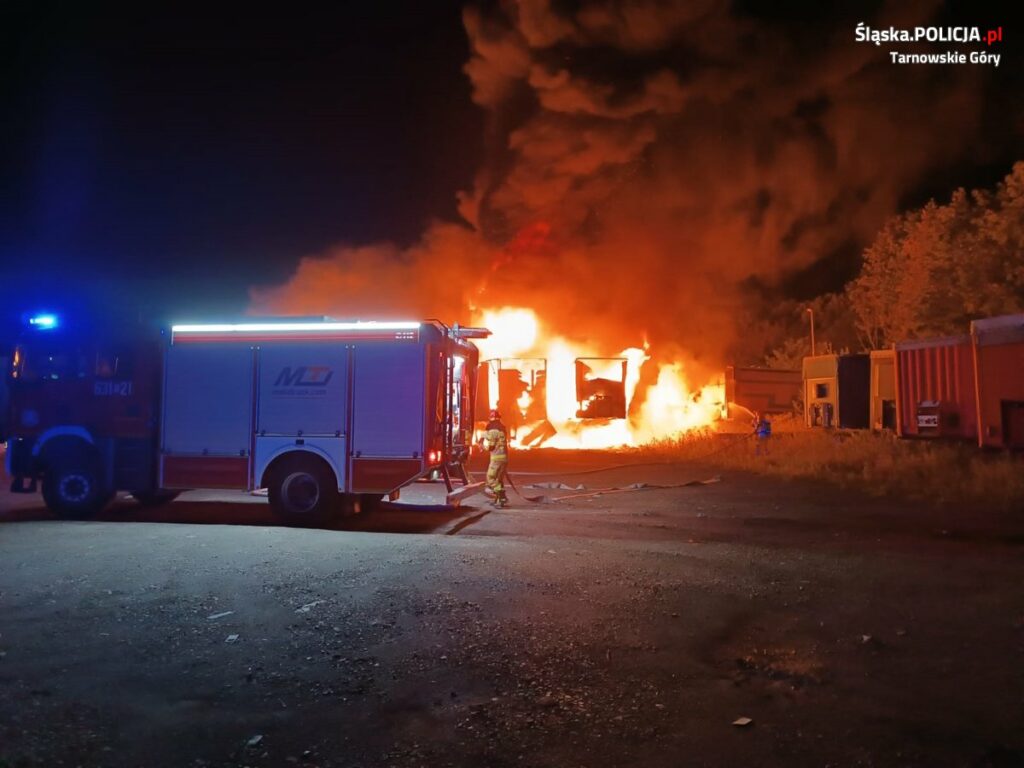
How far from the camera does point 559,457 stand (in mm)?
22766

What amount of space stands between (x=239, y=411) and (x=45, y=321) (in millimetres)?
2906

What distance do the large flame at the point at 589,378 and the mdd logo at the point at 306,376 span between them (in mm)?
17175

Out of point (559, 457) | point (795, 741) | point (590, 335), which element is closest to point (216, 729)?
point (795, 741)

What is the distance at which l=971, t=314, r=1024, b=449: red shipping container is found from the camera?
13883 millimetres

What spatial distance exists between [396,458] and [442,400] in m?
0.99

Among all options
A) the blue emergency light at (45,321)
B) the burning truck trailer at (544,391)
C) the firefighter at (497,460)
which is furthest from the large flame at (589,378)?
the blue emergency light at (45,321)

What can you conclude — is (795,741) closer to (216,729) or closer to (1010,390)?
(216,729)

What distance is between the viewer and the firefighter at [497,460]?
11328 millimetres

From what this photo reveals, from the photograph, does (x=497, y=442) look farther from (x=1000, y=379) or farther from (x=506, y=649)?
(x=1000, y=379)

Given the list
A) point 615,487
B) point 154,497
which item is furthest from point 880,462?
point 154,497

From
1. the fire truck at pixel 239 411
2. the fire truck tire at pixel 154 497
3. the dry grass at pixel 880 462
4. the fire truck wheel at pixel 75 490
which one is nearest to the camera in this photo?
the fire truck at pixel 239 411

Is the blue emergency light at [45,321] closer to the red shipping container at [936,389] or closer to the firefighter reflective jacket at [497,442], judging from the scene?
the firefighter reflective jacket at [497,442]

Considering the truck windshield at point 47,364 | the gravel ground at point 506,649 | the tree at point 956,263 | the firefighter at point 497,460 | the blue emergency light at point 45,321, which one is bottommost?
the gravel ground at point 506,649

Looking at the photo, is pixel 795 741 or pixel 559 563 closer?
pixel 795 741
